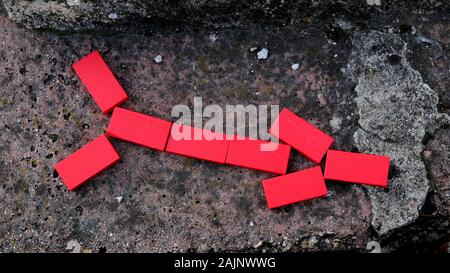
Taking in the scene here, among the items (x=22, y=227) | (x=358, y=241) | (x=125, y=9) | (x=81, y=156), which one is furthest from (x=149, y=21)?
(x=358, y=241)

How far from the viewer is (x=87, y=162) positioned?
126 inches

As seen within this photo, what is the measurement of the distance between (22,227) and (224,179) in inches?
41.9

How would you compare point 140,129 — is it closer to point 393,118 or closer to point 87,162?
point 87,162

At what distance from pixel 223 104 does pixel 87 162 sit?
766 millimetres

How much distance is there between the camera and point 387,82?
128 inches

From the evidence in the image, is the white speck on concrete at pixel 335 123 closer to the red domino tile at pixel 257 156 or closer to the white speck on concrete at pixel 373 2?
the red domino tile at pixel 257 156

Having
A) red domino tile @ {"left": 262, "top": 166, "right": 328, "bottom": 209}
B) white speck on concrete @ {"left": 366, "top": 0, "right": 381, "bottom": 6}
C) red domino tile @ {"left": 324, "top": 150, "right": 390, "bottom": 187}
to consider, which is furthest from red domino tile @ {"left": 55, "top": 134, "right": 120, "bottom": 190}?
white speck on concrete @ {"left": 366, "top": 0, "right": 381, "bottom": 6}

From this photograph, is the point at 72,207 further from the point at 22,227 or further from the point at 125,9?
the point at 125,9

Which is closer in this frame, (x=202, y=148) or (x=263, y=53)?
(x=202, y=148)

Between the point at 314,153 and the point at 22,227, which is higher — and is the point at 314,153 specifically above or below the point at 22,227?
above

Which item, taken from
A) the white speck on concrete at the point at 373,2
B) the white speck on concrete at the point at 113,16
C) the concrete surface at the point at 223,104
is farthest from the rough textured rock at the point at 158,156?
the white speck on concrete at the point at 373,2

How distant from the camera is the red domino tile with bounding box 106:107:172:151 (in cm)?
321

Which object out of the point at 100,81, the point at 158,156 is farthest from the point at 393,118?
the point at 100,81
